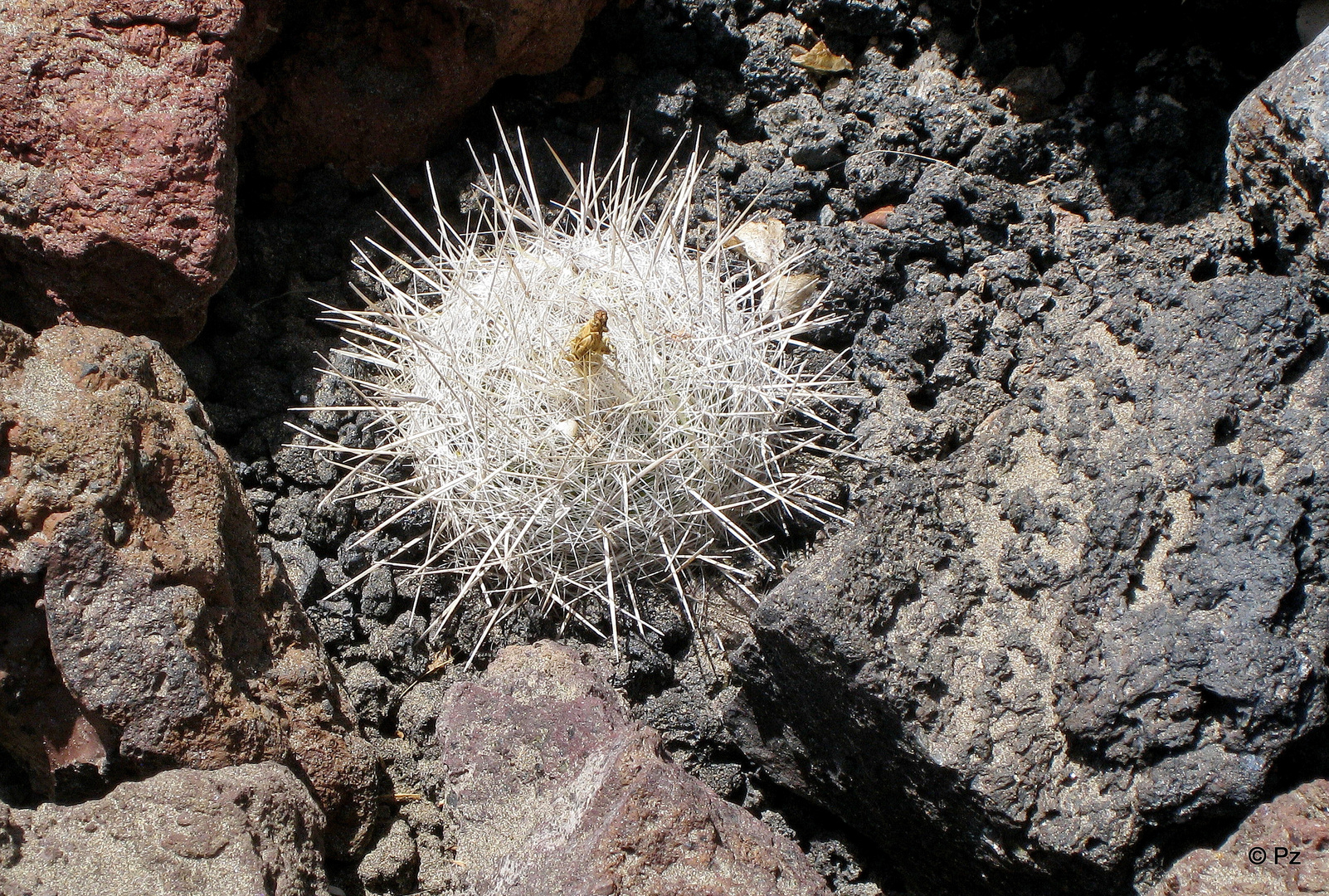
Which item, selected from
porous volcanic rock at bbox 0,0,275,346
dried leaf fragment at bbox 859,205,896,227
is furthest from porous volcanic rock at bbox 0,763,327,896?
dried leaf fragment at bbox 859,205,896,227

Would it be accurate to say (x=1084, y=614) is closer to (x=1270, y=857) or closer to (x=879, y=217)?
(x=1270, y=857)

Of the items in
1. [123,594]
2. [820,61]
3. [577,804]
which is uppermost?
[820,61]

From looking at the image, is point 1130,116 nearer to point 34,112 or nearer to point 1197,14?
point 1197,14

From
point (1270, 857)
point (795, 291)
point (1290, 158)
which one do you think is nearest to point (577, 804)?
point (1270, 857)

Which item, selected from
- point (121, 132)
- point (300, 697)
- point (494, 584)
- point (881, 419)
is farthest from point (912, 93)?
point (300, 697)

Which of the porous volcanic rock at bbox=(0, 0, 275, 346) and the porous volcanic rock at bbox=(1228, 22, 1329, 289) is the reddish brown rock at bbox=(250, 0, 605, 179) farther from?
the porous volcanic rock at bbox=(1228, 22, 1329, 289)

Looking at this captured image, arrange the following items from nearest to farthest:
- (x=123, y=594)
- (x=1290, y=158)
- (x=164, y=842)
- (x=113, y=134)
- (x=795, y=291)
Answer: (x=164, y=842), (x=123, y=594), (x=1290, y=158), (x=113, y=134), (x=795, y=291)

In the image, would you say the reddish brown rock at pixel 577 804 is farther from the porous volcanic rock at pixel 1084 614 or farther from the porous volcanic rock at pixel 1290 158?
the porous volcanic rock at pixel 1290 158
